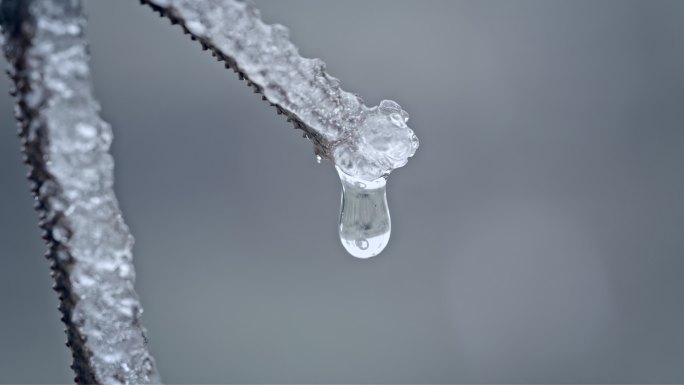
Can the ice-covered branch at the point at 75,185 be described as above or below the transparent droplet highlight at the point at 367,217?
below

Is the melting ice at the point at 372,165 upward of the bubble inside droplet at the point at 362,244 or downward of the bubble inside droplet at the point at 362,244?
upward

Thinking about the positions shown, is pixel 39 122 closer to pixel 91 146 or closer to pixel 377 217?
pixel 91 146

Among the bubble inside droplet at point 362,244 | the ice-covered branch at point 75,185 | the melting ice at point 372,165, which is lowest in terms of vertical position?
the ice-covered branch at point 75,185

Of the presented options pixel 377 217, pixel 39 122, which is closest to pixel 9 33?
pixel 39 122
